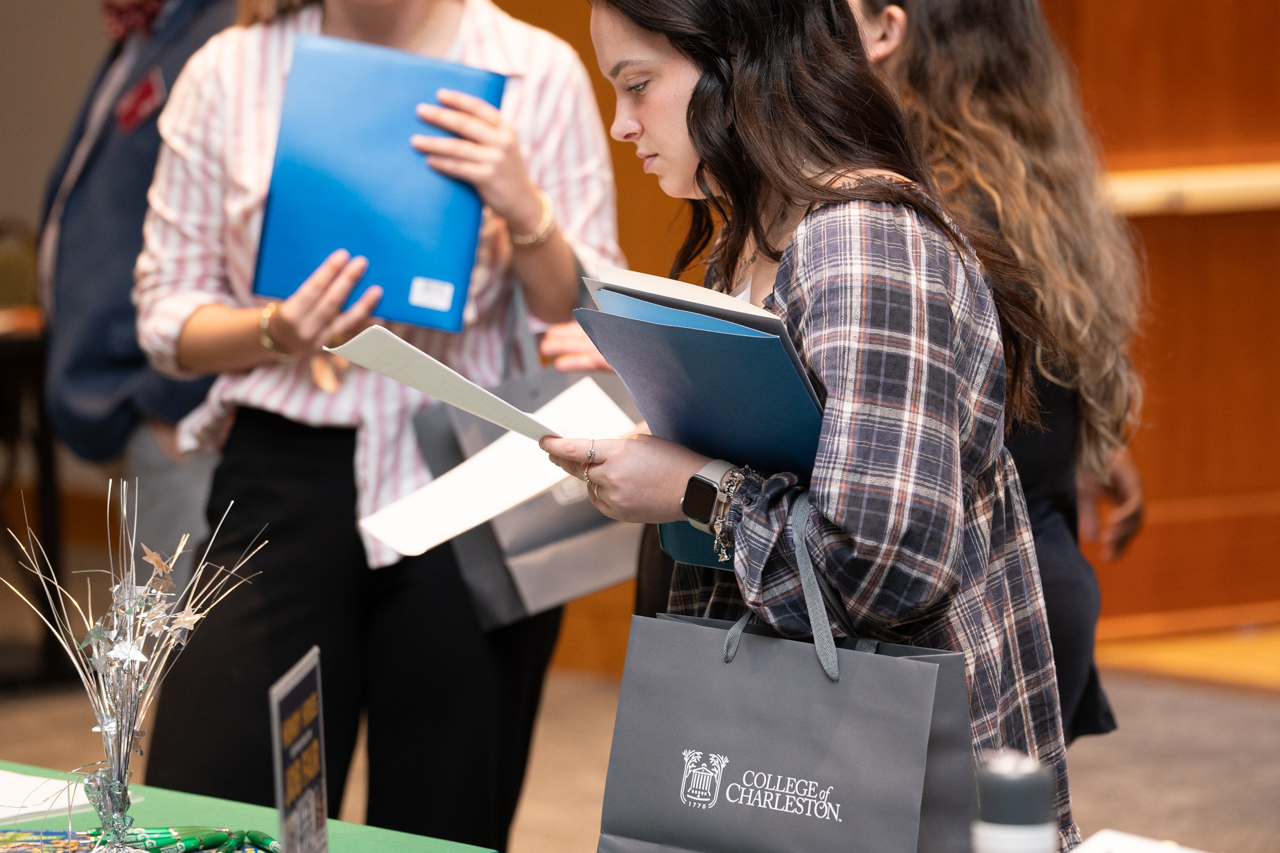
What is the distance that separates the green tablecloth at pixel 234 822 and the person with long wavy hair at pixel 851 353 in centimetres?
33

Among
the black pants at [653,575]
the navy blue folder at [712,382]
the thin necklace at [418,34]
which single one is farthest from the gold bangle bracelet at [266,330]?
the navy blue folder at [712,382]

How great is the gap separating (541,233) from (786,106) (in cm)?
58

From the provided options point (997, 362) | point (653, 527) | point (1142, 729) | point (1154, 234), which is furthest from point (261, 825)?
point (1154, 234)

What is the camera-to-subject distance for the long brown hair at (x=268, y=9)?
1.75 metres

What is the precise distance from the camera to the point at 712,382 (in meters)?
1.08

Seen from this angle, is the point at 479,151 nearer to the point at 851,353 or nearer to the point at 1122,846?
the point at 851,353

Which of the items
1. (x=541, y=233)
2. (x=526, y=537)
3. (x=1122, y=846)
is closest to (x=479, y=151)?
(x=541, y=233)

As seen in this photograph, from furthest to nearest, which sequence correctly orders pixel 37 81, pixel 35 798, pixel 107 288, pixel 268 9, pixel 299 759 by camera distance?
pixel 37 81
pixel 107 288
pixel 268 9
pixel 35 798
pixel 299 759

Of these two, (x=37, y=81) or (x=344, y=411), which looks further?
(x=37, y=81)

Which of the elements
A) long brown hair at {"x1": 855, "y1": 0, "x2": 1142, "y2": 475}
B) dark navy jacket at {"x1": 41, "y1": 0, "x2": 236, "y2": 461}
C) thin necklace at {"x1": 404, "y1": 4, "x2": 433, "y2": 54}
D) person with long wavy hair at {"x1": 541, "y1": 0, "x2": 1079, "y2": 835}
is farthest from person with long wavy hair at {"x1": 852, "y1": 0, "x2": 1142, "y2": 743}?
dark navy jacket at {"x1": 41, "y1": 0, "x2": 236, "y2": 461}

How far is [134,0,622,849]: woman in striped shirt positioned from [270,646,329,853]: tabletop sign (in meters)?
0.71

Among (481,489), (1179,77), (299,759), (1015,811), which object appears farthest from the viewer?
(1179,77)

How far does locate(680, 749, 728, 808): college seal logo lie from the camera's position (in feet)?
3.38

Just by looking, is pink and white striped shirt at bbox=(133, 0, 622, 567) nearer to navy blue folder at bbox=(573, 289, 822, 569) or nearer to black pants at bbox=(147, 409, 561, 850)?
black pants at bbox=(147, 409, 561, 850)
